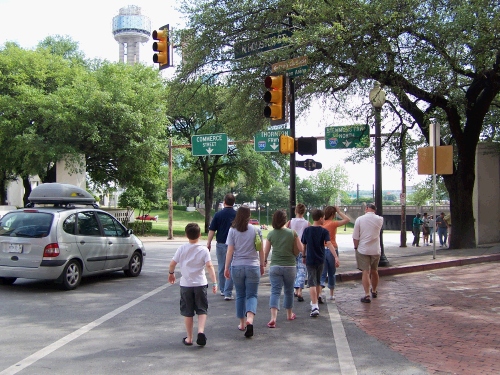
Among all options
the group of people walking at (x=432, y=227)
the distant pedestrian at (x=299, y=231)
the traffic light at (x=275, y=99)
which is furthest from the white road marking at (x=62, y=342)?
the group of people walking at (x=432, y=227)

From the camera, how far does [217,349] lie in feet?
20.1

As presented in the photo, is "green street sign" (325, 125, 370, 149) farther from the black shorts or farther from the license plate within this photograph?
the black shorts

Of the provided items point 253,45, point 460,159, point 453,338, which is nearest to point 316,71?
point 253,45

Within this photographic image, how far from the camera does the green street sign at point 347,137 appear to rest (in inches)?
711

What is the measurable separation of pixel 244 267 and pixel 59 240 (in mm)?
4390

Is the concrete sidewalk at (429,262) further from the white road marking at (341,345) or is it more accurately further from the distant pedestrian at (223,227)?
the white road marking at (341,345)

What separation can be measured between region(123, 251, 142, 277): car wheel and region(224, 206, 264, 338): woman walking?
538cm

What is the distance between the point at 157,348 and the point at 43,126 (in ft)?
68.3

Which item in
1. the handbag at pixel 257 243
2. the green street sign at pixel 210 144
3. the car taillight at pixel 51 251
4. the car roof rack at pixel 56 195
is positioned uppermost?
the green street sign at pixel 210 144

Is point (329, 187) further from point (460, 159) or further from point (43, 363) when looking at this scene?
point (43, 363)

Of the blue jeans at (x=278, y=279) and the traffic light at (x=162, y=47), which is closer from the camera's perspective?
the blue jeans at (x=278, y=279)

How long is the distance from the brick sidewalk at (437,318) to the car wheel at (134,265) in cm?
466

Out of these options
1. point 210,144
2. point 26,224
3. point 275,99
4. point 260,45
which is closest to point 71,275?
point 26,224

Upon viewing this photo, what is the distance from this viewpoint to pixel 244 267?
269 inches
